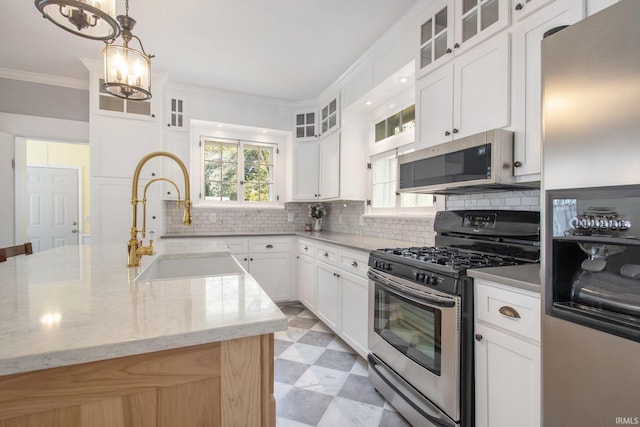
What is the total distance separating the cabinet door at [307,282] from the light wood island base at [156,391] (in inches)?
101

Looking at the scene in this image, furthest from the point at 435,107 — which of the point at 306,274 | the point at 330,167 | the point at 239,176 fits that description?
the point at 239,176

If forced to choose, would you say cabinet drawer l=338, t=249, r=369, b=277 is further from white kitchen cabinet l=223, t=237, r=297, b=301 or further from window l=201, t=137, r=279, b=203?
window l=201, t=137, r=279, b=203

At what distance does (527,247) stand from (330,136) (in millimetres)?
2429

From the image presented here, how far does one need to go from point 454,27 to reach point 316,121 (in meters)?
2.22

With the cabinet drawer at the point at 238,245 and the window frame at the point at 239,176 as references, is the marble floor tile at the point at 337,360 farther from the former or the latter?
the window frame at the point at 239,176

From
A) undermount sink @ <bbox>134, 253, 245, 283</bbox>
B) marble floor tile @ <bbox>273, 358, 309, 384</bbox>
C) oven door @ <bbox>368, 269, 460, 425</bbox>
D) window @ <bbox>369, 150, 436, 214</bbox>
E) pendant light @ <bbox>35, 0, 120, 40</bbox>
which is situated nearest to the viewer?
pendant light @ <bbox>35, 0, 120, 40</bbox>

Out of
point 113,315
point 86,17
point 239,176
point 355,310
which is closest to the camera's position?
point 113,315

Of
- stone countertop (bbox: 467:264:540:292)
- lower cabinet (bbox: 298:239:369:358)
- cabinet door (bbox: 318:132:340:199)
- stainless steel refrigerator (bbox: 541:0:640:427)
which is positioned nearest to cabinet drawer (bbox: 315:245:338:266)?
lower cabinet (bbox: 298:239:369:358)

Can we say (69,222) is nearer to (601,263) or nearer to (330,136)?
(330,136)

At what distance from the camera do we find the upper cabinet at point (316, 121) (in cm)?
346

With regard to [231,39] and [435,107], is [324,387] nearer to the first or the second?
[435,107]

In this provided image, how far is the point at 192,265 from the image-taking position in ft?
5.82

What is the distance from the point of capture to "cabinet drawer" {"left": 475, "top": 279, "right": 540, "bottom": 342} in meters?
1.11

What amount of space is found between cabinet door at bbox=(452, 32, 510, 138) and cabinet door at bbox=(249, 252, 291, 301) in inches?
101
